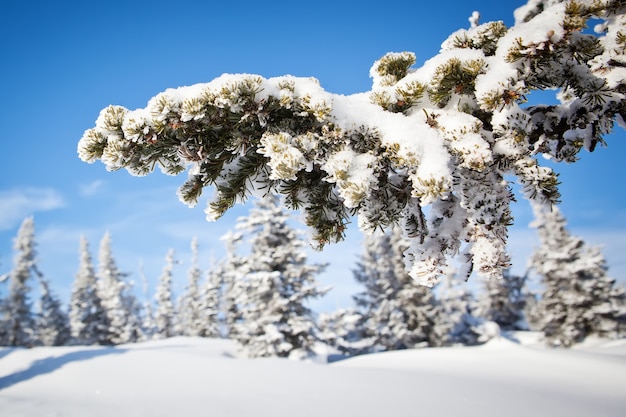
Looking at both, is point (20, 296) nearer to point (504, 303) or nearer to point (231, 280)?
point (231, 280)

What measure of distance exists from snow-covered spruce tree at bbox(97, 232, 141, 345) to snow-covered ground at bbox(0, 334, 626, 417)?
2446cm

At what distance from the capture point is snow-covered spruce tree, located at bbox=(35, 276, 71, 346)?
121 feet

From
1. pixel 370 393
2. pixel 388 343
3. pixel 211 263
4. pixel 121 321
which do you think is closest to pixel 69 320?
pixel 121 321

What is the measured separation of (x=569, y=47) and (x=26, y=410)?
1079cm

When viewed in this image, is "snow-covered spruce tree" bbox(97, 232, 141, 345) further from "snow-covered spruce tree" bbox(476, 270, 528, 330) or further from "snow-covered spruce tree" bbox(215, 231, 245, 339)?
"snow-covered spruce tree" bbox(476, 270, 528, 330)

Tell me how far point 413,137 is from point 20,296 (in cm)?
4341

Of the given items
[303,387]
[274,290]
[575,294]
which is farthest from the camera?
[575,294]

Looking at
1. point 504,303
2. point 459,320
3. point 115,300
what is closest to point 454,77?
point 459,320

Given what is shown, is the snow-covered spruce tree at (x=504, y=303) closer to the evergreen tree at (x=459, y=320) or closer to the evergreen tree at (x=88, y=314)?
the evergreen tree at (x=459, y=320)

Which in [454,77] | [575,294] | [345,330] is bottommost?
[345,330]

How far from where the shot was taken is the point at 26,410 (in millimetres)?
7625

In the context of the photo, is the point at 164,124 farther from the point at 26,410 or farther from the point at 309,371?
the point at 309,371

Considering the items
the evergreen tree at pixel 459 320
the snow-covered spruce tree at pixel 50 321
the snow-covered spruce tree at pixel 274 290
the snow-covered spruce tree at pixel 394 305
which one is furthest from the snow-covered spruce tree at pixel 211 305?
the evergreen tree at pixel 459 320

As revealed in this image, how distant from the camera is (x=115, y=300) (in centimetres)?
3956
